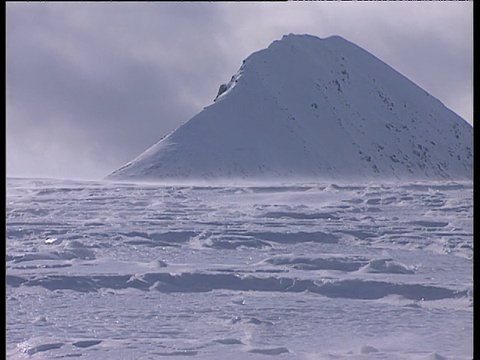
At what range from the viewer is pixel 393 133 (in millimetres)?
83938

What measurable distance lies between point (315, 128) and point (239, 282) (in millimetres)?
71697

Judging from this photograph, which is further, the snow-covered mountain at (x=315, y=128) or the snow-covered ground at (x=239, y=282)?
the snow-covered mountain at (x=315, y=128)

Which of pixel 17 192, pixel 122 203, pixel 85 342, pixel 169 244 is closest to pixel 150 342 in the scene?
pixel 85 342

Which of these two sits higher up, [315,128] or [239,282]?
[315,128]

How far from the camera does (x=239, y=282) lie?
8.69m

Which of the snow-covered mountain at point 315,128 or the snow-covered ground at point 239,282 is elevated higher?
the snow-covered mountain at point 315,128

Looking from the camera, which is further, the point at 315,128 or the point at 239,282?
the point at 315,128

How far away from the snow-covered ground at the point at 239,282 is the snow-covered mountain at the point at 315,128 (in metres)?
50.2

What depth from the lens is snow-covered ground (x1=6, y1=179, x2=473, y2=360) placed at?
20.6ft

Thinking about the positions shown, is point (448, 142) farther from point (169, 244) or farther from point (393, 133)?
point (169, 244)

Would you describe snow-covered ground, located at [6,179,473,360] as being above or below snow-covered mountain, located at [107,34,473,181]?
below

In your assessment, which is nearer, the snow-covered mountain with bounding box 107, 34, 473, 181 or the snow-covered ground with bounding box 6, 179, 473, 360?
the snow-covered ground with bounding box 6, 179, 473, 360

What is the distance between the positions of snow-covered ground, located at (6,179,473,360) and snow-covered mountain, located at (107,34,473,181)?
50.2 metres

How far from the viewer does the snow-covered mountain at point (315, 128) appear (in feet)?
228
